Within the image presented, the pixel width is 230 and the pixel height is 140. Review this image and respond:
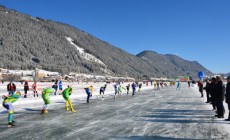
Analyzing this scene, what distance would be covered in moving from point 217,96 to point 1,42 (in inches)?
6004

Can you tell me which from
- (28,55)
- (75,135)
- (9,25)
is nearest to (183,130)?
(75,135)

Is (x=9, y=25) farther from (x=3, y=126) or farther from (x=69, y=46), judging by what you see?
(x=3, y=126)

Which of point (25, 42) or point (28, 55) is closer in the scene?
point (28, 55)

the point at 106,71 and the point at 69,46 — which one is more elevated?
the point at 69,46

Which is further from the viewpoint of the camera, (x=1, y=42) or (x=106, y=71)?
(x=106, y=71)

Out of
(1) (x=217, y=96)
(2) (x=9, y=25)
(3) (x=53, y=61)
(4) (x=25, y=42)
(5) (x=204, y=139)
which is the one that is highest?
(2) (x=9, y=25)

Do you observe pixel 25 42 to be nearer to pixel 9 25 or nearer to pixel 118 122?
pixel 9 25

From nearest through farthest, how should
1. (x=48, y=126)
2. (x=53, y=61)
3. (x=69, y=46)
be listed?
(x=48, y=126)
(x=53, y=61)
(x=69, y=46)

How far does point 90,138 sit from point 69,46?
19268 cm

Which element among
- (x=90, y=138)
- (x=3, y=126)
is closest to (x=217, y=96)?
(x=90, y=138)

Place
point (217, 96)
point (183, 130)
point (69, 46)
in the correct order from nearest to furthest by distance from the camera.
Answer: point (183, 130)
point (217, 96)
point (69, 46)

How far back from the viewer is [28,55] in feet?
493

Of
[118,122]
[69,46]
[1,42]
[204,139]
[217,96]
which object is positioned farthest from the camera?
[69,46]

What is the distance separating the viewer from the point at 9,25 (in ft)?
582
